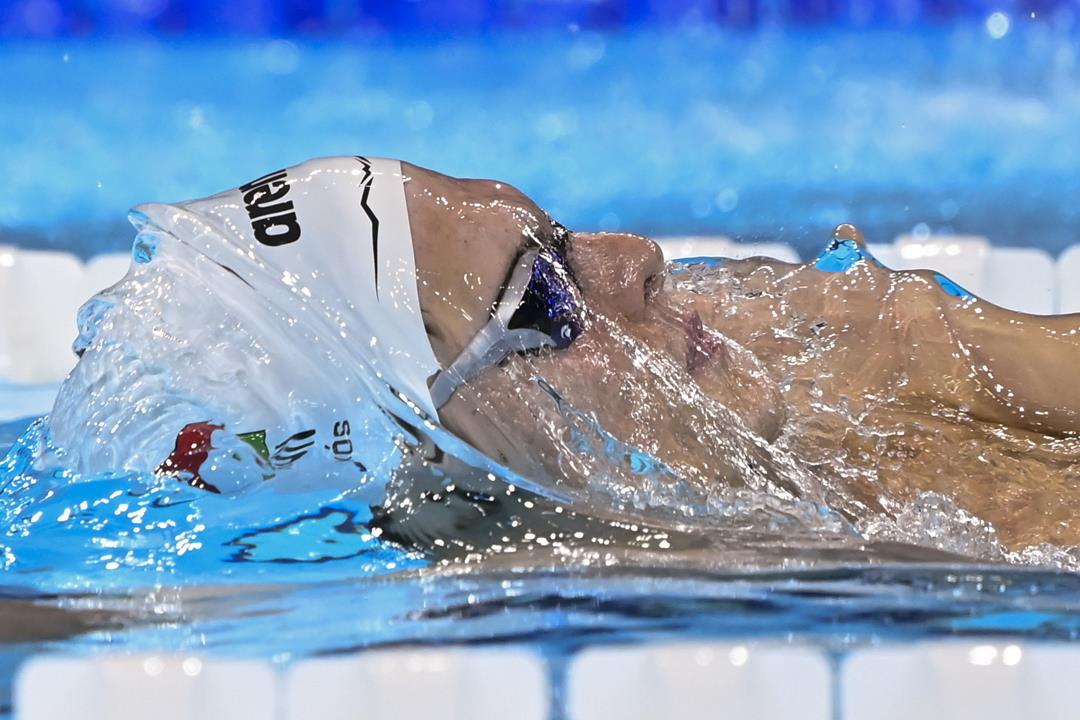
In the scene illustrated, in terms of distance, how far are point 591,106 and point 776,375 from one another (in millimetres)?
2666

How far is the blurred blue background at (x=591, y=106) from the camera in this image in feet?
12.6

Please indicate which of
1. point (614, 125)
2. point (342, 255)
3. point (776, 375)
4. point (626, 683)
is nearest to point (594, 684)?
point (626, 683)

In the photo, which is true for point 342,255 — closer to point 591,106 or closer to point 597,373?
point 597,373

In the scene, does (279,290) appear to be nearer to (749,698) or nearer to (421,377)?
(421,377)

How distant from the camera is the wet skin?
1334 mm

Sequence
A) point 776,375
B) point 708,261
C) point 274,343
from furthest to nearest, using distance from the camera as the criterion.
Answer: point 708,261
point 776,375
point 274,343

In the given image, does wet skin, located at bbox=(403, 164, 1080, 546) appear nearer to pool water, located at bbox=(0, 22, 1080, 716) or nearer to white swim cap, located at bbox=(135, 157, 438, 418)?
white swim cap, located at bbox=(135, 157, 438, 418)

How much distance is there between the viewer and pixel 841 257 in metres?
1.80

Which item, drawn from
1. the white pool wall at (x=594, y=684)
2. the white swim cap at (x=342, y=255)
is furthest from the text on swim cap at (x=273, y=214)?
the white pool wall at (x=594, y=684)

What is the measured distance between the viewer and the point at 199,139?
13.5 ft

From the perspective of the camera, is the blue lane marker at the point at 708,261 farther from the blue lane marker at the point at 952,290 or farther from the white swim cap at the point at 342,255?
the white swim cap at the point at 342,255

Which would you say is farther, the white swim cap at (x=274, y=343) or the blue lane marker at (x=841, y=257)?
the blue lane marker at (x=841, y=257)

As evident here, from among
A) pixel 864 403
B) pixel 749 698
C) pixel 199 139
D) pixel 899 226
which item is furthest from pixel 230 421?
pixel 199 139

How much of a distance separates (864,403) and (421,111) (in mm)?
2841
